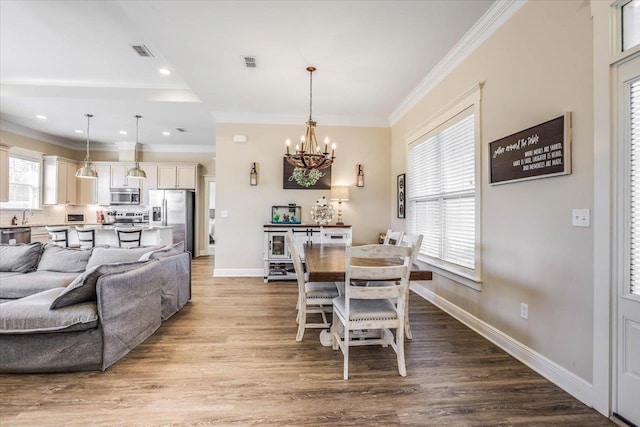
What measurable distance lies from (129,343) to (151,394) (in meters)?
0.71

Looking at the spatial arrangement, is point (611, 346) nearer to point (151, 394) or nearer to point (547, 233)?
point (547, 233)

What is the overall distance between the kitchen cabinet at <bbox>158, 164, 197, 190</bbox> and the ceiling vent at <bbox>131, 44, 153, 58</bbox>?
414 cm

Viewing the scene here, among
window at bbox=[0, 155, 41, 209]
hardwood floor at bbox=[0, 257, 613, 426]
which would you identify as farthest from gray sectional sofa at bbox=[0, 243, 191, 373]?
window at bbox=[0, 155, 41, 209]

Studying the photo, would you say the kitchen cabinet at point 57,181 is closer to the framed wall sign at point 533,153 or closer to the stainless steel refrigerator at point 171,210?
the stainless steel refrigerator at point 171,210

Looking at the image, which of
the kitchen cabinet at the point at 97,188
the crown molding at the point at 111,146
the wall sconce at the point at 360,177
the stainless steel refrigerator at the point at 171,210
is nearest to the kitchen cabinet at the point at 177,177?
the stainless steel refrigerator at the point at 171,210

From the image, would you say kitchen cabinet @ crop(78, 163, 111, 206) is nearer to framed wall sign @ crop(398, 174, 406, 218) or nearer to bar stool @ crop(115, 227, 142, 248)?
bar stool @ crop(115, 227, 142, 248)

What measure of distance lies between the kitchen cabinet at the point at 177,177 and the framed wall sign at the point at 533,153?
698 cm

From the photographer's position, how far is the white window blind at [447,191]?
3076 mm

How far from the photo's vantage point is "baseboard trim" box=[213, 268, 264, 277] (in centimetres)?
525

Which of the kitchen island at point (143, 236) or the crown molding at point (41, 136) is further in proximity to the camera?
the crown molding at point (41, 136)

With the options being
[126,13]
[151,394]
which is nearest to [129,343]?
[151,394]

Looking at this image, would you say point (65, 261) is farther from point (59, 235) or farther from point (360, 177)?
point (360, 177)

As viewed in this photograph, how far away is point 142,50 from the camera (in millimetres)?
3537

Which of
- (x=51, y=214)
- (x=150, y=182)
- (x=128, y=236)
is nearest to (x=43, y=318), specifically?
(x=128, y=236)
